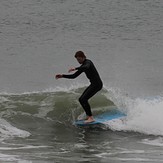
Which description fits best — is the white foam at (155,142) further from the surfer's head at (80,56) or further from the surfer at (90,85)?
the surfer's head at (80,56)

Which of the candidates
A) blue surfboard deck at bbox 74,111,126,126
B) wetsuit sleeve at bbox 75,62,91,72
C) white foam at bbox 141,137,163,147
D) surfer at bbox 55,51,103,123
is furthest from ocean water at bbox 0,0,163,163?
wetsuit sleeve at bbox 75,62,91,72

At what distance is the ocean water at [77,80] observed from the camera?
12906mm

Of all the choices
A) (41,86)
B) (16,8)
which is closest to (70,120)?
(41,86)

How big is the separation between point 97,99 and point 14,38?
16.1 meters

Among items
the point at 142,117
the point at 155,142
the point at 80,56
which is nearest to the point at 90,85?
the point at 80,56

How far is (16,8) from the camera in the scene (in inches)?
1577

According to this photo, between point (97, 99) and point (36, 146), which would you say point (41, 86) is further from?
point (36, 146)

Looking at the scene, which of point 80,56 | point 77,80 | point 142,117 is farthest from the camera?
point 77,80

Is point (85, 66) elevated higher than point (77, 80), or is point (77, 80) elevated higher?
point (85, 66)

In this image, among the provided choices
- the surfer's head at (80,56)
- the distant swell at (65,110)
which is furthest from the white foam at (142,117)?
the surfer's head at (80,56)

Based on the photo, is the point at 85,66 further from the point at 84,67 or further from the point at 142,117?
the point at 142,117

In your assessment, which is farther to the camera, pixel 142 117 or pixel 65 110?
pixel 65 110

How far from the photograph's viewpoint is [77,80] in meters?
25.0

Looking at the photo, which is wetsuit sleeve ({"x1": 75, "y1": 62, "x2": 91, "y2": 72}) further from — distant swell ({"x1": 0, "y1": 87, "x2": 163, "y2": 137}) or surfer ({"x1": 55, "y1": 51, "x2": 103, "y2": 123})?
distant swell ({"x1": 0, "y1": 87, "x2": 163, "y2": 137})
